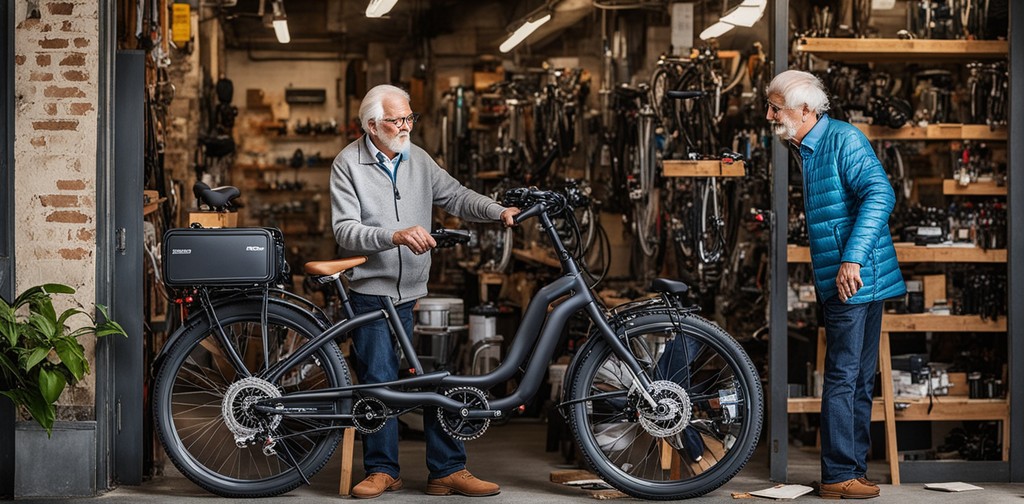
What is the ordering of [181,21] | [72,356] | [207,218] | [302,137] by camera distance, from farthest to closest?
[302,137]
[181,21]
[207,218]
[72,356]

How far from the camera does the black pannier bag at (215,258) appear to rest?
5.00 meters

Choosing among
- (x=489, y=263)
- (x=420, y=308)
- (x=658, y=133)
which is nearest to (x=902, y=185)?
(x=658, y=133)

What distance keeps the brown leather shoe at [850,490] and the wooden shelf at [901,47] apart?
1976 millimetres

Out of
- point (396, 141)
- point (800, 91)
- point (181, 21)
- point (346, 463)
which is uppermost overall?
point (181, 21)

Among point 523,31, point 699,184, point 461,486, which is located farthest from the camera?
point 523,31

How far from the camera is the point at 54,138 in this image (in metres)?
5.12

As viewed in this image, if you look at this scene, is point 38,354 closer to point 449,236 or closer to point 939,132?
point 449,236

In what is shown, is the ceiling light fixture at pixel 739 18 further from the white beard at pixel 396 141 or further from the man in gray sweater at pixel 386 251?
the white beard at pixel 396 141

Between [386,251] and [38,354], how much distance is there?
4.60 feet

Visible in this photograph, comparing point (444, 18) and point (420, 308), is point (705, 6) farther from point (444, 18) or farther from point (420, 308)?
point (444, 18)

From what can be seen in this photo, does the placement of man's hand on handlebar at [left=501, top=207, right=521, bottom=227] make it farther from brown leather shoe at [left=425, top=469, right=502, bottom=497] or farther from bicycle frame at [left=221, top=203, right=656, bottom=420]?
brown leather shoe at [left=425, top=469, right=502, bottom=497]

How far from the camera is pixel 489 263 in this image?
995 cm

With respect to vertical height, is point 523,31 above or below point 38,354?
above

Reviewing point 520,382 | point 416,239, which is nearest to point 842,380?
point 520,382
